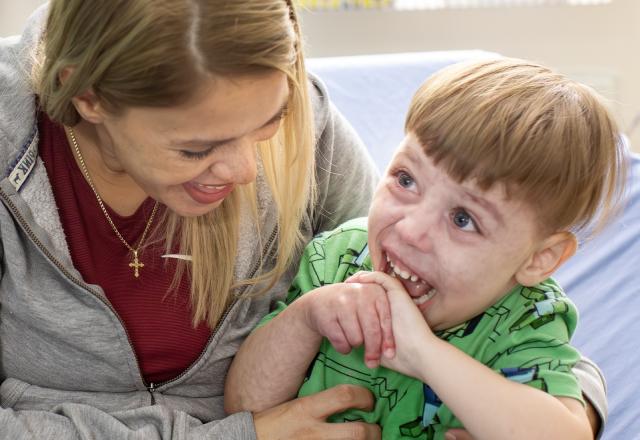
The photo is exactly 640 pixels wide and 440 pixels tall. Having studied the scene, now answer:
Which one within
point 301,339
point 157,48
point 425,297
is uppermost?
point 157,48

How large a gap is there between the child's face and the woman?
0.70 feet

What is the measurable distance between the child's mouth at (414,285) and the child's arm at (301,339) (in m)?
0.04

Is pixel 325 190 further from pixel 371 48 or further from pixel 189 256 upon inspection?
pixel 371 48

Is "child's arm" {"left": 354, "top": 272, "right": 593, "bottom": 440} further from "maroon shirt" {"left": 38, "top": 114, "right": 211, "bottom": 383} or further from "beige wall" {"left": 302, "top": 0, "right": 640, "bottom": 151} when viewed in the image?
"beige wall" {"left": 302, "top": 0, "right": 640, "bottom": 151}

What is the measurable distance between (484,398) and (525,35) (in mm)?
2354

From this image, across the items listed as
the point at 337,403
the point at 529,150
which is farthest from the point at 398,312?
the point at 529,150

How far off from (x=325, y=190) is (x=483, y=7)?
1.85m

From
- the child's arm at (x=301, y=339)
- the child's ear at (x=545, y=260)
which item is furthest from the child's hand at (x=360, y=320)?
the child's ear at (x=545, y=260)

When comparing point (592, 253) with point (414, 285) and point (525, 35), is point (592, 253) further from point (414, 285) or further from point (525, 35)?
point (525, 35)

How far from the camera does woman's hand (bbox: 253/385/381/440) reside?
1410 mm

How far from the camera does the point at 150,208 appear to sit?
154 cm

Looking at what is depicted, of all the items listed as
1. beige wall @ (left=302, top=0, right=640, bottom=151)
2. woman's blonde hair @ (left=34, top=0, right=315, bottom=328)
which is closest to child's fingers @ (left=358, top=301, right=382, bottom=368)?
woman's blonde hair @ (left=34, top=0, right=315, bottom=328)

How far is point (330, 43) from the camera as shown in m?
3.32

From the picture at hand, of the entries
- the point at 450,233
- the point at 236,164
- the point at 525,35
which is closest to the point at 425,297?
the point at 450,233
